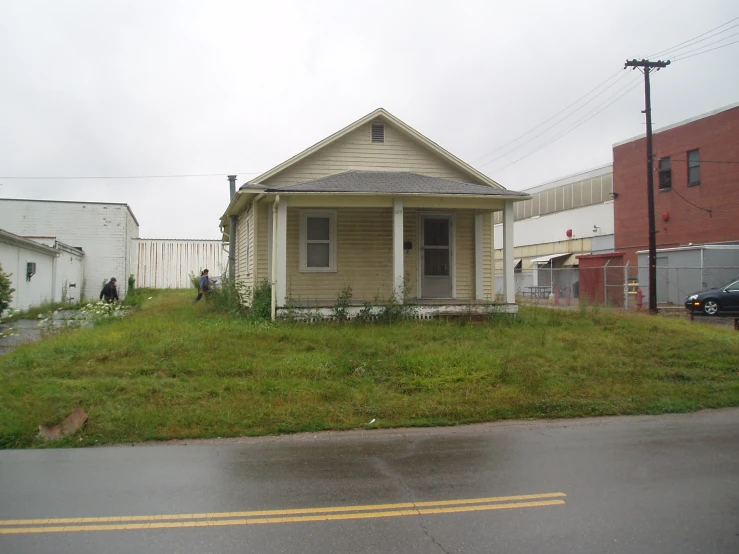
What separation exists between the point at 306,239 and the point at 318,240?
1.06 feet

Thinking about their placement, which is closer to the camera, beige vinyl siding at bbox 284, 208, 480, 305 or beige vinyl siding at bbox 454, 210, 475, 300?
beige vinyl siding at bbox 284, 208, 480, 305

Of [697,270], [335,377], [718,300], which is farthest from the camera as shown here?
[697,270]

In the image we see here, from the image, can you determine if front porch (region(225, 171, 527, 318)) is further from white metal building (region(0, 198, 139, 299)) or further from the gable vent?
white metal building (region(0, 198, 139, 299))

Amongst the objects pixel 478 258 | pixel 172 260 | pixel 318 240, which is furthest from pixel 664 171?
pixel 172 260

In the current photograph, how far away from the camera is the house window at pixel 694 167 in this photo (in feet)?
99.3

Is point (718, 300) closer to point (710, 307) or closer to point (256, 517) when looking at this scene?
point (710, 307)

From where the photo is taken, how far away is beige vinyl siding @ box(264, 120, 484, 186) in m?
16.3

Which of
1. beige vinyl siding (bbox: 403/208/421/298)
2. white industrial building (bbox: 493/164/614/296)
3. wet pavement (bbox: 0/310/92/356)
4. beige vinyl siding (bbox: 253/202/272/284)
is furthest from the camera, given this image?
white industrial building (bbox: 493/164/614/296)

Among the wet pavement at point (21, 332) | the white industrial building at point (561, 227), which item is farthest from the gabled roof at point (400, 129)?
the white industrial building at point (561, 227)

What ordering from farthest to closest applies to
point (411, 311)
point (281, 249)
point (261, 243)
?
1. point (261, 243)
2. point (411, 311)
3. point (281, 249)

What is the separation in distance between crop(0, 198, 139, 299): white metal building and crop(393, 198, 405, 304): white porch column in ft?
67.1

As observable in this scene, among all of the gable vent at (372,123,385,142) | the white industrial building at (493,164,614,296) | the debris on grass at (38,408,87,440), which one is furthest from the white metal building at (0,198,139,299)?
the debris on grass at (38,408,87,440)

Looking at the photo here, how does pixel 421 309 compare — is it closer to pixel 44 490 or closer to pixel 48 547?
pixel 44 490

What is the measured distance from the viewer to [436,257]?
1695cm
